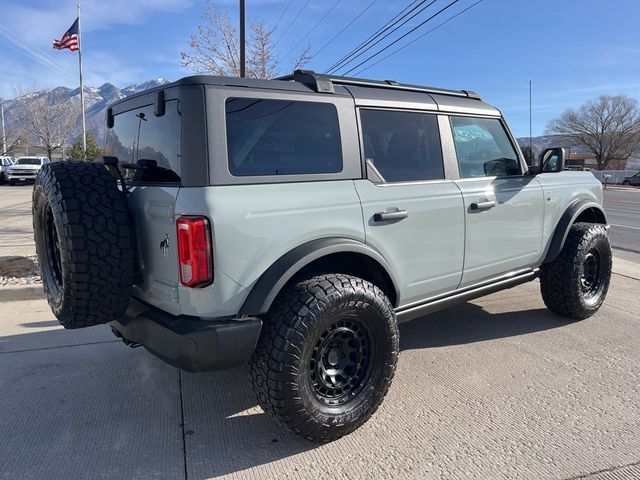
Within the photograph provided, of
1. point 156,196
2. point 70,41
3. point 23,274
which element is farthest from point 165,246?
point 70,41

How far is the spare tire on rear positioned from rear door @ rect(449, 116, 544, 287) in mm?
2332

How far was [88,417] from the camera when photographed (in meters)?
3.12

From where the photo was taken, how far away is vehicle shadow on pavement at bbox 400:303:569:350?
4371mm

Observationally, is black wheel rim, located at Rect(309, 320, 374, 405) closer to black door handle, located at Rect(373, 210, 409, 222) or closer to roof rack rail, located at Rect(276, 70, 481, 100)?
black door handle, located at Rect(373, 210, 409, 222)

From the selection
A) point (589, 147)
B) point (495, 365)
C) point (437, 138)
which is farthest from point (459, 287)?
point (589, 147)

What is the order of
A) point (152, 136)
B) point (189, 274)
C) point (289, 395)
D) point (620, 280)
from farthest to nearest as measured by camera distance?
point (620, 280), point (152, 136), point (289, 395), point (189, 274)

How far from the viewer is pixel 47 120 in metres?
51.3

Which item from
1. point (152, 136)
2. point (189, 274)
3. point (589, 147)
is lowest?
point (189, 274)

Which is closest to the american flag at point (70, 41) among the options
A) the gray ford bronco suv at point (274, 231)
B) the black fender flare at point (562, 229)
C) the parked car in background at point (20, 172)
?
the parked car in background at point (20, 172)

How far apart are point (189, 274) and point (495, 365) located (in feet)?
8.36

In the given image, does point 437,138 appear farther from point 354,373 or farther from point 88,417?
point 88,417

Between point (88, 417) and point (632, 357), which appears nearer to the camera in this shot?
point (88, 417)

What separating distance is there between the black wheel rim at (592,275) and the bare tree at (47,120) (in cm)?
Result: 5552

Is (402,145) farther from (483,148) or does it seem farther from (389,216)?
(483,148)
